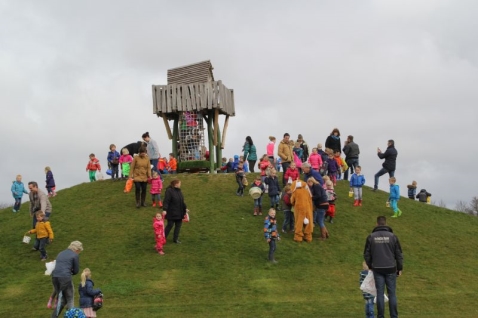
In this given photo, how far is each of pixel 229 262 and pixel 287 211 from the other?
153 inches

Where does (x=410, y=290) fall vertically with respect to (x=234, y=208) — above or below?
below

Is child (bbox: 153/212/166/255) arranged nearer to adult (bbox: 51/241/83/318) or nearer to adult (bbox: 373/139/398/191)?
adult (bbox: 51/241/83/318)

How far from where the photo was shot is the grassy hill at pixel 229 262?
13570 mm

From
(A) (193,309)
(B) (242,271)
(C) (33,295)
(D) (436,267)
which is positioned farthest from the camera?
(D) (436,267)

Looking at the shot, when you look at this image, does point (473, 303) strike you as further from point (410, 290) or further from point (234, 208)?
point (234, 208)

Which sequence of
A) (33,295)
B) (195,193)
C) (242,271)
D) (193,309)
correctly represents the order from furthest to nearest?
(195,193), (242,271), (33,295), (193,309)

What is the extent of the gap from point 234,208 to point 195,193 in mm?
3215

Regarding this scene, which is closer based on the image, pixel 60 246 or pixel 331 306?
pixel 331 306

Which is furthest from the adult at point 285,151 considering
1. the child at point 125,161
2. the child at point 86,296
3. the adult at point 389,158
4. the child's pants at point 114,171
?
the child at point 86,296

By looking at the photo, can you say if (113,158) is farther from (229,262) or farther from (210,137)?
(229,262)

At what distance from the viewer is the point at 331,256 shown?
18.3 metres

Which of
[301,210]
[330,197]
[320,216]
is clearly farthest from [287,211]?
[330,197]

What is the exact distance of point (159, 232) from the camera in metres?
17.7

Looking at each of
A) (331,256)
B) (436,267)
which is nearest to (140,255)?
(331,256)
